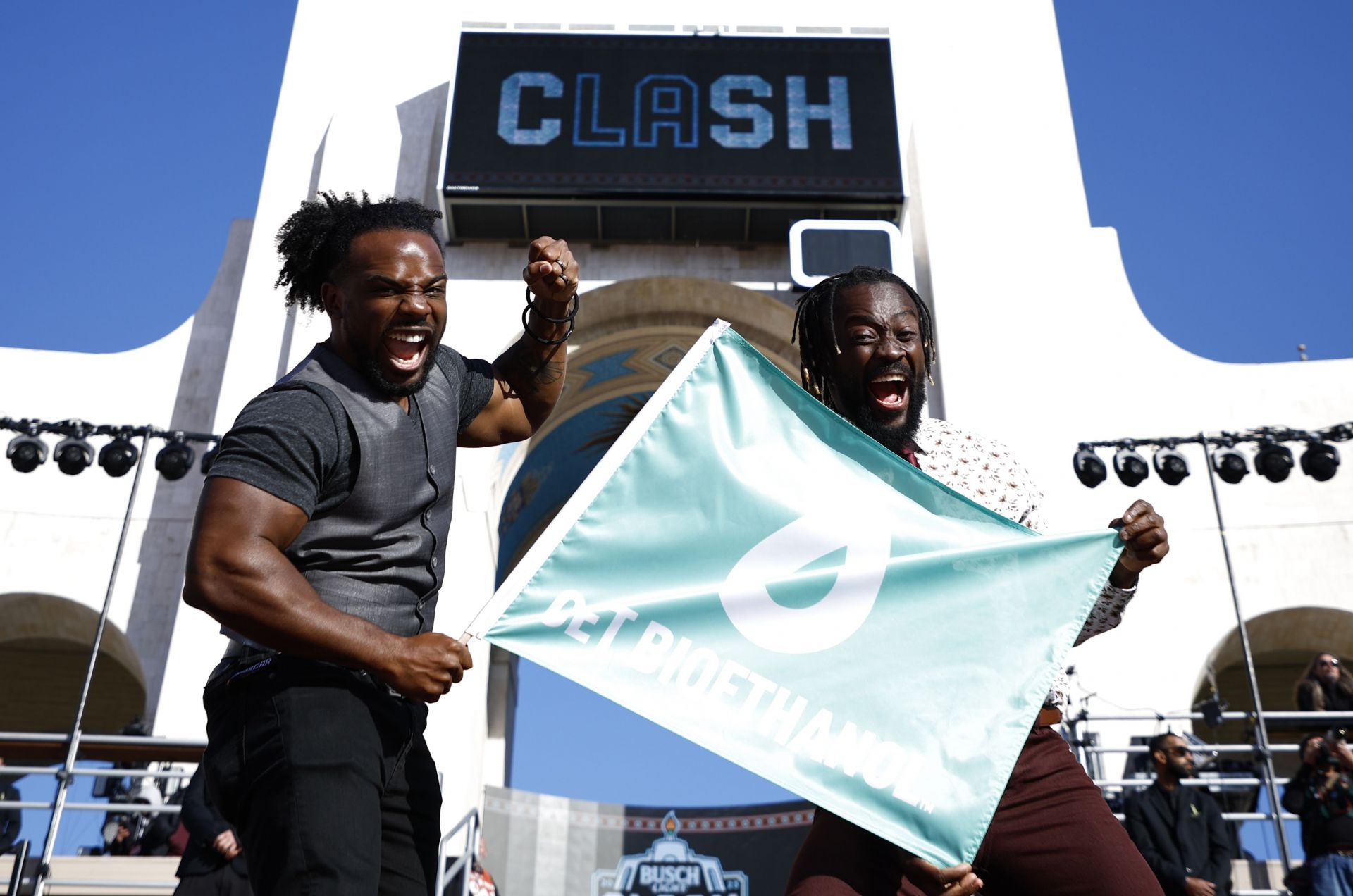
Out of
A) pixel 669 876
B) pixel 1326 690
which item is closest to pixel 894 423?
pixel 1326 690

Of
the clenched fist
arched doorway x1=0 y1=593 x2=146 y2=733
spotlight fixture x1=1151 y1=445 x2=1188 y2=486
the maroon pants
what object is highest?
arched doorway x1=0 y1=593 x2=146 y2=733

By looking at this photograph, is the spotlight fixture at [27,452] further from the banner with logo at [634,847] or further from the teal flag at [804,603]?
the teal flag at [804,603]

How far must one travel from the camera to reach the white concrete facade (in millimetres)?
11727

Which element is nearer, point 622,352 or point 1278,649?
point 1278,649

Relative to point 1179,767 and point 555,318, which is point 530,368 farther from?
point 1179,767

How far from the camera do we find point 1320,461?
34.9ft

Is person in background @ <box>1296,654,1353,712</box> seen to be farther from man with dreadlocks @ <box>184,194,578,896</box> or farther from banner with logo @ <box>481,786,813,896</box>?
man with dreadlocks @ <box>184,194,578,896</box>

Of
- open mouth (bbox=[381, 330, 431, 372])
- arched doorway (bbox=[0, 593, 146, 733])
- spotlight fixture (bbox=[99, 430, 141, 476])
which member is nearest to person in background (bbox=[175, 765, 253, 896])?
open mouth (bbox=[381, 330, 431, 372])

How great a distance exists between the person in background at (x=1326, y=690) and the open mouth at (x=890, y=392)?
701 cm

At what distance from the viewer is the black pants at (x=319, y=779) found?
174 cm

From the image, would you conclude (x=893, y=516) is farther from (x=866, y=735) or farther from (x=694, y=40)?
(x=694, y=40)

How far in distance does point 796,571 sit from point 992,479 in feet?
1.84

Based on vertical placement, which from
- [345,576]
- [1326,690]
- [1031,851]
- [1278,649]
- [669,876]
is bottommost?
[1031,851]

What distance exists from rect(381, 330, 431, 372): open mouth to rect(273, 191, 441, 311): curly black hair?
0.23 meters
